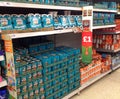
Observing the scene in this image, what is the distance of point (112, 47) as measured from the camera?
3.41m

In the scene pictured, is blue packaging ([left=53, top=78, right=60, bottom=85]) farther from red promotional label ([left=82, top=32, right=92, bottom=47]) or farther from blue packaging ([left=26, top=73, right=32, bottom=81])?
red promotional label ([left=82, top=32, right=92, bottom=47])

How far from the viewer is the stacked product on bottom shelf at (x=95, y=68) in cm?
269

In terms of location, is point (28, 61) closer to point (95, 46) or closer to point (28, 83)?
point (28, 83)

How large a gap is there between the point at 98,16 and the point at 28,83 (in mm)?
1728

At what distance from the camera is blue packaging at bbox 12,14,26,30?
165 cm

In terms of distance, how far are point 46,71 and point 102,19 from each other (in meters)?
1.59

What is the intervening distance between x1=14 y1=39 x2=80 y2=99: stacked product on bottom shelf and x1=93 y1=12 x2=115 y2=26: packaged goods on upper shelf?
768 millimetres

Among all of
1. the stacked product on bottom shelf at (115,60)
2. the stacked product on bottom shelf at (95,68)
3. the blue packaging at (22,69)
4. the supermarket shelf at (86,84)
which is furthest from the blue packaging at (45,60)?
the stacked product on bottom shelf at (115,60)

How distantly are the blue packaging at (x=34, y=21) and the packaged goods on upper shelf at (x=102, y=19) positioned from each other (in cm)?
128

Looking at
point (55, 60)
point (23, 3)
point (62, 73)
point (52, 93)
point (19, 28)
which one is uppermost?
point (23, 3)

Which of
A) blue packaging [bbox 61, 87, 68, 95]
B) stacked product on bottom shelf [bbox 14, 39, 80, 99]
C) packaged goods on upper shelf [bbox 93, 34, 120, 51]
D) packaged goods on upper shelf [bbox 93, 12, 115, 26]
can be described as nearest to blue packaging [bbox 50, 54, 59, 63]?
stacked product on bottom shelf [bbox 14, 39, 80, 99]

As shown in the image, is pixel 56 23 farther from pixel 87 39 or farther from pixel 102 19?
pixel 102 19

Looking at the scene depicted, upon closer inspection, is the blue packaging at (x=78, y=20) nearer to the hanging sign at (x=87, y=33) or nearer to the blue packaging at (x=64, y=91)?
the hanging sign at (x=87, y=33)

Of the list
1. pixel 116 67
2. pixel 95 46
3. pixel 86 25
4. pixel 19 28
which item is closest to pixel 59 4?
pixel 86 25
